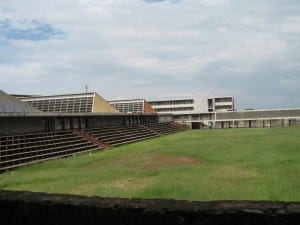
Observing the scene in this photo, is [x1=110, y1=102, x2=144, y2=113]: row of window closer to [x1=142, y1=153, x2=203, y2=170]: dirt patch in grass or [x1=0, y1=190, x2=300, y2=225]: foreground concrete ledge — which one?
[x1=142, y1=153, x2=203, y2=170]: dirt patch in grass

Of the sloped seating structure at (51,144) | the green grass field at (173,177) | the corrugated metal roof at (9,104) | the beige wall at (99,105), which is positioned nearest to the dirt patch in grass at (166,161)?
the green grass field at (173,177)

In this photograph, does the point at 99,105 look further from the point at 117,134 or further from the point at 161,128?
the point at 117,134

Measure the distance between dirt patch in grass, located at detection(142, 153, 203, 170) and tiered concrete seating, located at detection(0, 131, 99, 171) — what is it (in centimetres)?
649

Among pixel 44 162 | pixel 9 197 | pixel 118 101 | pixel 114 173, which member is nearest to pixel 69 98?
pixel 118 101

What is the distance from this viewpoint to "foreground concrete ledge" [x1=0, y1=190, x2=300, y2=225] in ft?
14.1

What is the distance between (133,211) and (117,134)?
40.7 meters

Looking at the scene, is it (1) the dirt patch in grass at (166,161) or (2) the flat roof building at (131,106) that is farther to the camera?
(2) the flat roof building at (131,106)

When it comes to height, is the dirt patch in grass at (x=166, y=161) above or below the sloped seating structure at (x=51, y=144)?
below

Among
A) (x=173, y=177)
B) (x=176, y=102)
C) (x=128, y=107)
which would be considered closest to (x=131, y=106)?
(x=128, y=107)

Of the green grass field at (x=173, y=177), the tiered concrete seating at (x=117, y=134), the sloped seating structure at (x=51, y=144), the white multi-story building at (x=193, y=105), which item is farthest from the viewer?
the white multi-story building at (x=193, y=105)

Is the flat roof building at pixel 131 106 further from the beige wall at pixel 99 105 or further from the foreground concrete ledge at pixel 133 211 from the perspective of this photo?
the foreground concrete ledge at pixel 133 211

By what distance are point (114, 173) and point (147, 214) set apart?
1547 centimetres

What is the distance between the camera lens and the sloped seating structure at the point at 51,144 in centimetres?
2447

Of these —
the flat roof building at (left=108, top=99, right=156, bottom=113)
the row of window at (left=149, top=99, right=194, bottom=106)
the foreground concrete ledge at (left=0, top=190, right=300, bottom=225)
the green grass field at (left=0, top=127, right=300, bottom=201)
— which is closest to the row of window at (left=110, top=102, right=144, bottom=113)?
the flat roof building at (left=108, top=99, right=156, bottom=113)
